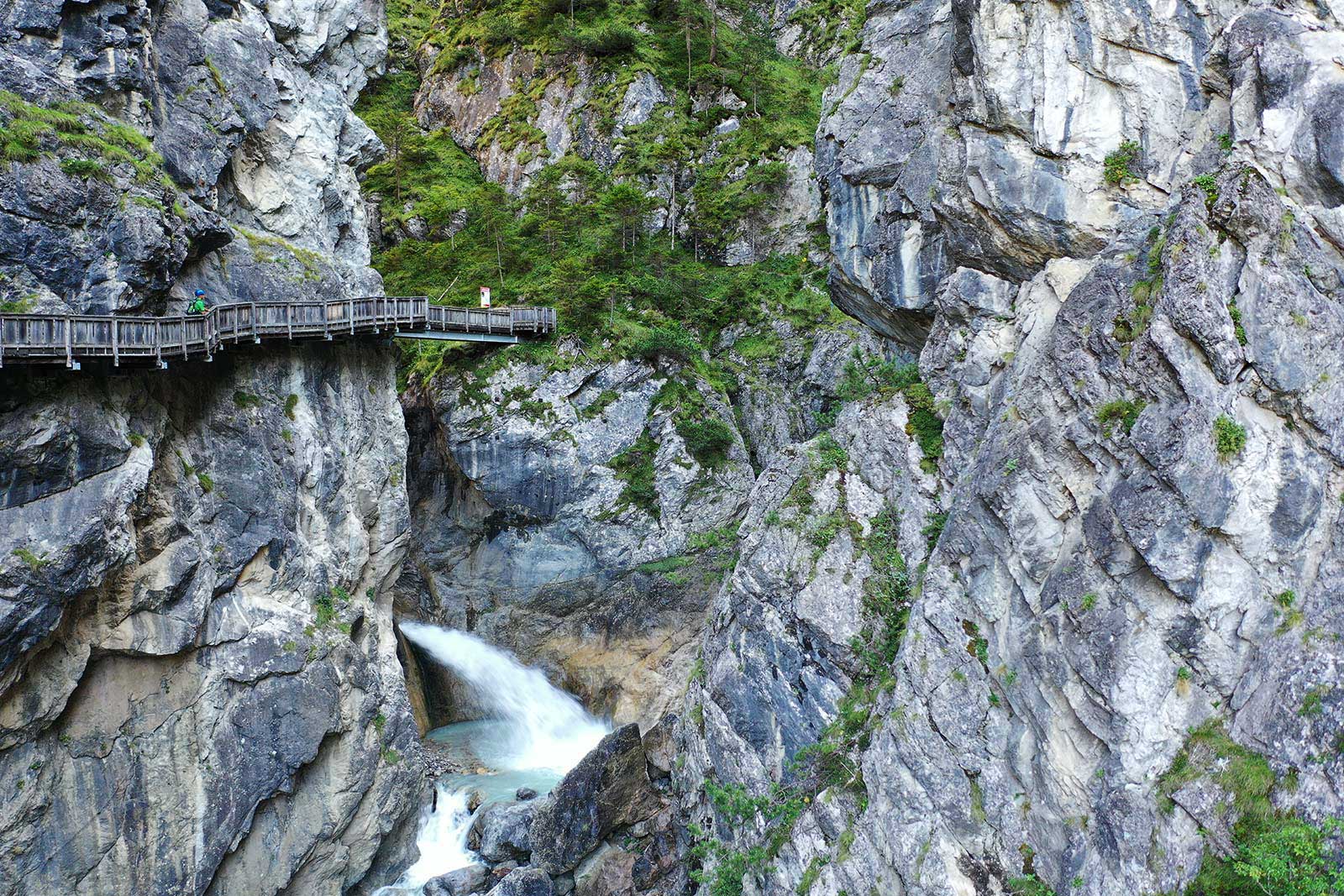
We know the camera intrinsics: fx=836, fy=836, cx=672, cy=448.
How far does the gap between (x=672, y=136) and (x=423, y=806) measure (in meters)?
31.1

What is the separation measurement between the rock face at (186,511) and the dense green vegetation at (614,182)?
36.0 ft

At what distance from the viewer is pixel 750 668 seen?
23.7 metres

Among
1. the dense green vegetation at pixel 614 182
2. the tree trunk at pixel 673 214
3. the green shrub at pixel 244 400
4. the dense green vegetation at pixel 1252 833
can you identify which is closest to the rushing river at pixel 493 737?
the dense green vegetation at pixel 614 182

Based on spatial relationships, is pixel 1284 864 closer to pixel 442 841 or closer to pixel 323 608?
pixel 323 608

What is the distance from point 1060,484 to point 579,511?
19434 mm

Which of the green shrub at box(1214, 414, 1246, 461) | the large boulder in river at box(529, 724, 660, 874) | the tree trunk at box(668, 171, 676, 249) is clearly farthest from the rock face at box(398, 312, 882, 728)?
the green shrub at box(1214, 414, 1246, 461)

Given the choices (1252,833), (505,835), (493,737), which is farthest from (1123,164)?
(493,737)

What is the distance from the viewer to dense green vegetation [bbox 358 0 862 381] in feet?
119

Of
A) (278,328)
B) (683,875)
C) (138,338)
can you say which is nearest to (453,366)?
(278,328)

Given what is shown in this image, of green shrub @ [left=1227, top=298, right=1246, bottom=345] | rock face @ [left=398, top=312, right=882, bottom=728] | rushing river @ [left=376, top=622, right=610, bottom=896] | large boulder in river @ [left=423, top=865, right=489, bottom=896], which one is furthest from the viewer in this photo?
rock face @ [left=398, top=312, right=882, bottom=728]

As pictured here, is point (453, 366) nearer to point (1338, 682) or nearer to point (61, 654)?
point (61, 654)

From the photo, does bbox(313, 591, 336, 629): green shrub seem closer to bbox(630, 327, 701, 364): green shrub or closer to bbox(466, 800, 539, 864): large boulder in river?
bbox(466, 800, 539, 864): large boulder in river

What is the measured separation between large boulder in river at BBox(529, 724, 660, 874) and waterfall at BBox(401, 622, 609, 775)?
11.2 feet

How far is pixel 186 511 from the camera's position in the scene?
20469mm
